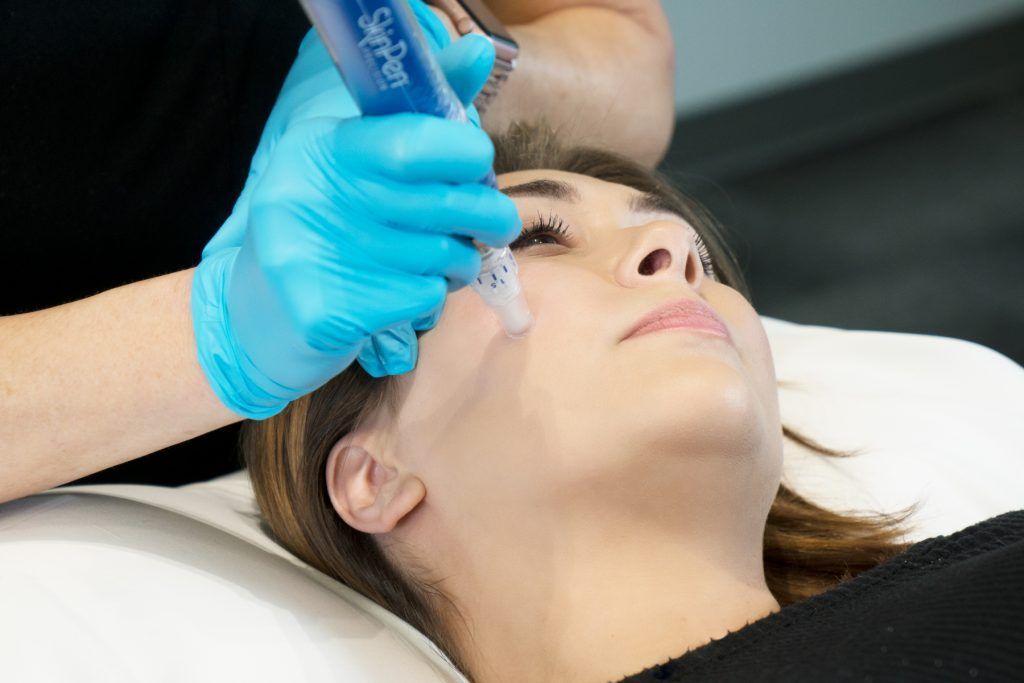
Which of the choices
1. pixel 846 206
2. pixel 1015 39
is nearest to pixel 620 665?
pixel 846 206

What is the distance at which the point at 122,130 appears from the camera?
52.5 inches

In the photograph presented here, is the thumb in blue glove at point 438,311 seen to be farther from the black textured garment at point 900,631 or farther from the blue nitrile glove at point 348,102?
the black textured garment at point 900,631

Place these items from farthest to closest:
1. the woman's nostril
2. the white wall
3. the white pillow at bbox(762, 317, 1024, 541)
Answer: the white wall < the white pillow at bbox(762, 317, 1024, 541) < the woman's nostril

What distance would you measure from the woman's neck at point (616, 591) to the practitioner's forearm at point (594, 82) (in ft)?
→ 2.43

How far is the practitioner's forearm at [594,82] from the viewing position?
5.26ft

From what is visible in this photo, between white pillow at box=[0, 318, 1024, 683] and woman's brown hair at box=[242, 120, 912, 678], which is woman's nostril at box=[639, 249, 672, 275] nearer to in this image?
woman's brown hair at box=[242, 120, 912, 678]

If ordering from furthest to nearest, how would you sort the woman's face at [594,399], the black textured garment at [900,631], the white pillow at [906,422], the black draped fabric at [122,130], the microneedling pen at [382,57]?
the white pillow at [906,422]
the black draped fabric at [122,130]
the woman's face at [594,399]
the black textured garment at [900,631]
the microneedling pen at [382,57]

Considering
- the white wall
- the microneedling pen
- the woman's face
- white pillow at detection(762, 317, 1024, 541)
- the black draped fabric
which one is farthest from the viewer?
the white wall

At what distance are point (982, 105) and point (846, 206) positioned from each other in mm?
887

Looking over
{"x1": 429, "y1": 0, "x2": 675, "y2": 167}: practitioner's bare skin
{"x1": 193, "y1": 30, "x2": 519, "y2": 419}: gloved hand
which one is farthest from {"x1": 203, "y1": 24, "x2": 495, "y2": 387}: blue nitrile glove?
{"x1": 429, "y1": 0, "x2": 675, "y2": 167}: practitioner's bare skin

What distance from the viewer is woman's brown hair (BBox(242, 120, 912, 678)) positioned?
3.93 feet

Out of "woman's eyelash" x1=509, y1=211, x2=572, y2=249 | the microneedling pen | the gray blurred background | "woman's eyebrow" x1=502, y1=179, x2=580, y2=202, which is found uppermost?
the microneedling pen

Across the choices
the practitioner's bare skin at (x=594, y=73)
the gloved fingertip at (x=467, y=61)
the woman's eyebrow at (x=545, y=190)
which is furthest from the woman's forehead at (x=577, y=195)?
the practitioner's bare skin at (x=594, y=73)

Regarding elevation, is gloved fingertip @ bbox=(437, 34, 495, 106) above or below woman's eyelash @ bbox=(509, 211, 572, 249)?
above
